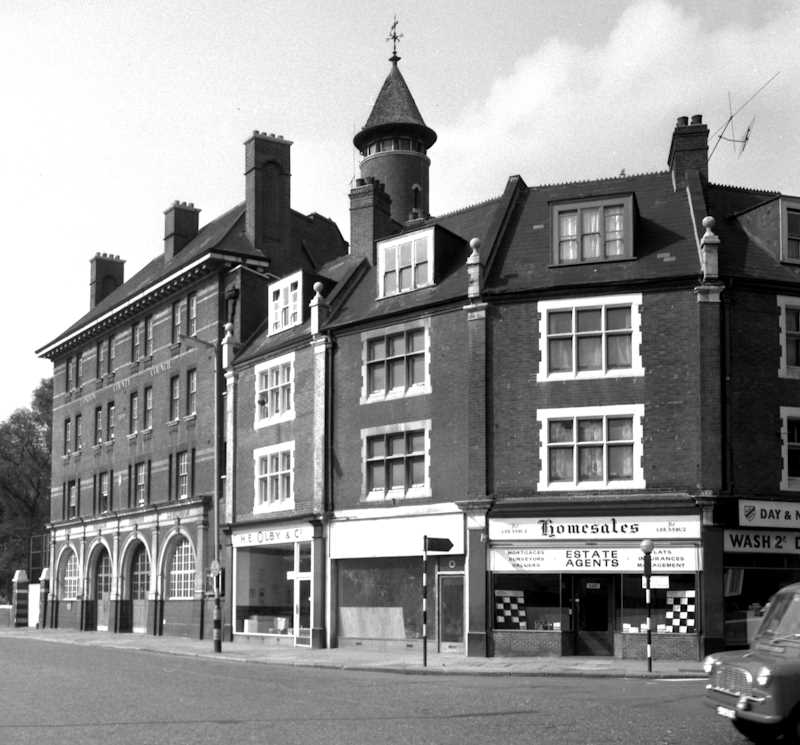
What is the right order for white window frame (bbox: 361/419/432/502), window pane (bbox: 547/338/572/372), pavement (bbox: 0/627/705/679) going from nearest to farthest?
pavement (bbox: 0/627/705/679) → window pane (bbox: 547/338/572/372) → white window frame (bbox: 361/419/432/502)

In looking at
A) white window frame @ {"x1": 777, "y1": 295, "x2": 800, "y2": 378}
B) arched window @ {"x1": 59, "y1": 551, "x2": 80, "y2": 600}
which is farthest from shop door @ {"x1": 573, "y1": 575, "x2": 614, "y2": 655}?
arched window @ {"x1": 59, "y1": 551, "x2": 80, "y2": 600}

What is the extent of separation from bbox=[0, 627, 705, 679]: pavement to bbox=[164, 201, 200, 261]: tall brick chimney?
19342mm

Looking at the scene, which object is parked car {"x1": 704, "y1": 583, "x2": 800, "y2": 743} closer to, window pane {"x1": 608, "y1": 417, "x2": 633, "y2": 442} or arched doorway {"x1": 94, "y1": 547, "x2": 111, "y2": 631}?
window pane {"x1": 608, "y1": 417, "x2": 633, "y2": 442}

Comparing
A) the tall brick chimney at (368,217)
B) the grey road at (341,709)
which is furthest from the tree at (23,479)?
the grey road at (341,709)

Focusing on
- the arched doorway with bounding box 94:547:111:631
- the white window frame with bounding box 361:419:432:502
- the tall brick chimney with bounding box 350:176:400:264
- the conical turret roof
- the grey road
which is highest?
the conical turret roof

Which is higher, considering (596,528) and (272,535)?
(596,528)

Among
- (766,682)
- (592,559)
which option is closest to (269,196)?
(592,559)

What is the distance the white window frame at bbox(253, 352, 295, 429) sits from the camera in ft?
131

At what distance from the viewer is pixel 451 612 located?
33375 millimetres

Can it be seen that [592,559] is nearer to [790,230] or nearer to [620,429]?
[620,429]

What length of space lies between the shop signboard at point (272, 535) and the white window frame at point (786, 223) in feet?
52.3

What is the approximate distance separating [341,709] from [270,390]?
2451 cm

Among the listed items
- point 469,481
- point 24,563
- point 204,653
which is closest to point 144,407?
point 204,653

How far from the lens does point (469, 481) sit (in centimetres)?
3297
